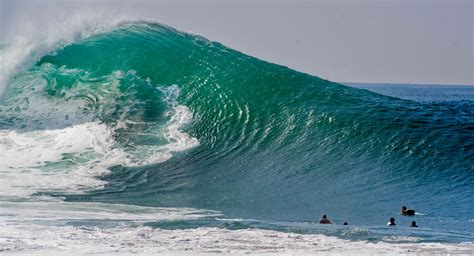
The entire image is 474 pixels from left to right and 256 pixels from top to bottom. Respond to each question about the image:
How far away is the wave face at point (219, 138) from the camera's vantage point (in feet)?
52.0

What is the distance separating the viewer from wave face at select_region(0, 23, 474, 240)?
15844mm

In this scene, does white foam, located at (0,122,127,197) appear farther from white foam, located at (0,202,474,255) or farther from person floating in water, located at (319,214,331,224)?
person floating in water, located at (319,214,331,224)

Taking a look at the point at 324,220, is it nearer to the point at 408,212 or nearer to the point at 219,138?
the point at 408,212

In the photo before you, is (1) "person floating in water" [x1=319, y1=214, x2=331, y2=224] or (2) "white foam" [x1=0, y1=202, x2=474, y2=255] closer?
(2) "white foam" [x1=0, y1=202, x2=474, y2=255]

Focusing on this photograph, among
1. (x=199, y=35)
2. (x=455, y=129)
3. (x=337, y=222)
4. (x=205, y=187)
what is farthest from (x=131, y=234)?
(x=199, y=35)

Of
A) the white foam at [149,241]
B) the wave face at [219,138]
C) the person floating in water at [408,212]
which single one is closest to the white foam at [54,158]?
the wave face at [219,138]

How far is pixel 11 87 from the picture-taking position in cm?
2259

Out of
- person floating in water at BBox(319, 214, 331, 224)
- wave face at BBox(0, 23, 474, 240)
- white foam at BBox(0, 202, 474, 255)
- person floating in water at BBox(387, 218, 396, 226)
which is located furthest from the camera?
wave face at BBox(0, 23, 474, 240)

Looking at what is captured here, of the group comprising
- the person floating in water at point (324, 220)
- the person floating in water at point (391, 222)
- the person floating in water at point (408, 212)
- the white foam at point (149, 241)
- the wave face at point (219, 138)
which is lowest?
the white foam at point (149, 241)

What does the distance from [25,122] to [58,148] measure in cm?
224

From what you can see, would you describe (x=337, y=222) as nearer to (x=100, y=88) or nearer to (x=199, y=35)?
(x=100, y=88)

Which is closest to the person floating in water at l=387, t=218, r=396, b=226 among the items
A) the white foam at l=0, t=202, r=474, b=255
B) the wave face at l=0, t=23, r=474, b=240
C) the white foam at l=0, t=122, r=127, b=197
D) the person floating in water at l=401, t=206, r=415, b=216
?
the wave face at l=0, t=23, r=474, b=240

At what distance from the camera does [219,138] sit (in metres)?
20.1

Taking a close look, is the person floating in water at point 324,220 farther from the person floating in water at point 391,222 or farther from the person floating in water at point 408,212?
the person floating in water at point 408,212
